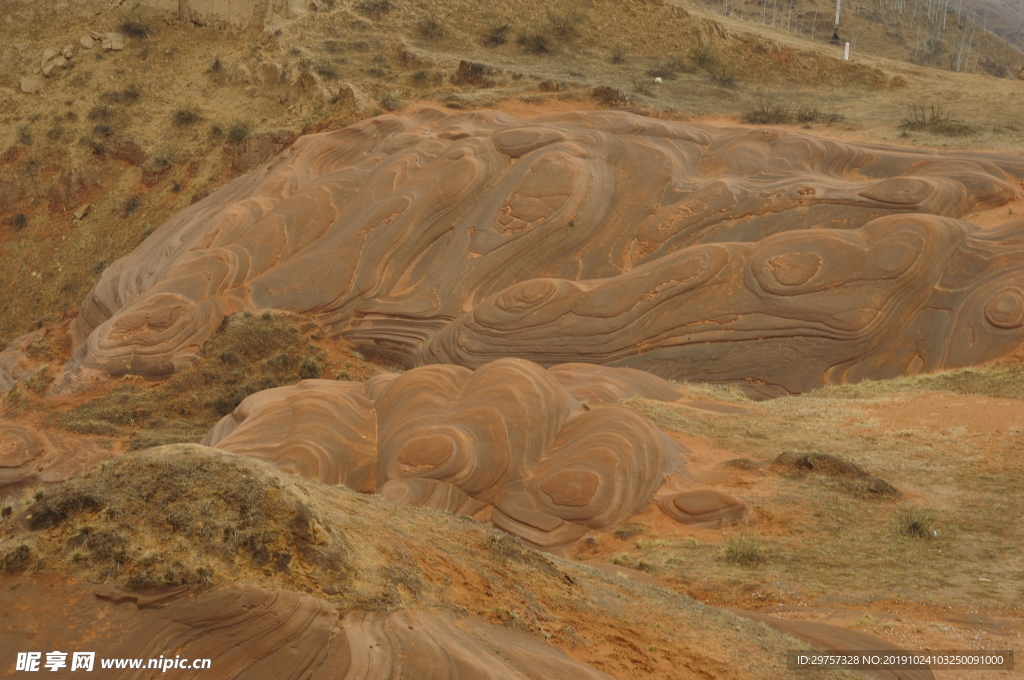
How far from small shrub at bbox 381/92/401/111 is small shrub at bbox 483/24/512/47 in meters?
6.99

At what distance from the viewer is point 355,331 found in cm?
2175

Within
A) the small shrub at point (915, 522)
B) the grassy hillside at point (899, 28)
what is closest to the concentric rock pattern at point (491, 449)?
the small shrub at point (915, 522)

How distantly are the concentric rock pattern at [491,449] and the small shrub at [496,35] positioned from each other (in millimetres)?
24618

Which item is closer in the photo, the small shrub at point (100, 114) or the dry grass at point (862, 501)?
the dry grass at point (862, 501)

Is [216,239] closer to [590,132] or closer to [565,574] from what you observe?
[590,132]

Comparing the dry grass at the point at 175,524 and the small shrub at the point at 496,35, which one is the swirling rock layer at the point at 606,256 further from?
the dry grass at the point at 175,524

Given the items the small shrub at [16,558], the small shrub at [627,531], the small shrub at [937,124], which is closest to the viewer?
the small shrub at [16,558]

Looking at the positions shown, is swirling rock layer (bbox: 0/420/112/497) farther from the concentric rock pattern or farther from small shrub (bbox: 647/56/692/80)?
small shrub (bbox: 647/56/692/80)

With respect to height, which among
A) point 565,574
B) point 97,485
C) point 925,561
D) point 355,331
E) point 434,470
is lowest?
point 355,331

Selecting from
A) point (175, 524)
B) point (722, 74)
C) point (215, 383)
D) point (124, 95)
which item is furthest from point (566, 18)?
point (175, 524)

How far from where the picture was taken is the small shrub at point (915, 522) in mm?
10781

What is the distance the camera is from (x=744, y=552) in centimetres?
1054

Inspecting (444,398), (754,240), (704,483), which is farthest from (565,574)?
(754,240)

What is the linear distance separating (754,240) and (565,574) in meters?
14.5
